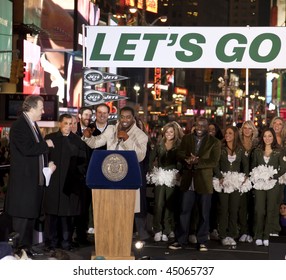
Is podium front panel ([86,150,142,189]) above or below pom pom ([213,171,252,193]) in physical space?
above

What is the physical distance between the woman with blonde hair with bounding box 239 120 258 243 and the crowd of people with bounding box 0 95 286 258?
0.05ft

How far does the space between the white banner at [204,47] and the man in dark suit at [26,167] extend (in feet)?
4.54

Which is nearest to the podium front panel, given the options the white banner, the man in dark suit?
the man in dark suit

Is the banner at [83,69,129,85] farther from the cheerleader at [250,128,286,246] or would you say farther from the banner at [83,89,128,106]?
the cheerleader at [250,128,286,246]

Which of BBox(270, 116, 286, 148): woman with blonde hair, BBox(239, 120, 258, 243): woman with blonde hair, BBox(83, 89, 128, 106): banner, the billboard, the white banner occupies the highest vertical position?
the billboard

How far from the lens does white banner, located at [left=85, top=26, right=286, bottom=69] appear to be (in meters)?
9.37

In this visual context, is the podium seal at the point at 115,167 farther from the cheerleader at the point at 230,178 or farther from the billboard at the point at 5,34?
the billboard at the point at 5,34

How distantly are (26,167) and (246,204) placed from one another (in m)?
4.30

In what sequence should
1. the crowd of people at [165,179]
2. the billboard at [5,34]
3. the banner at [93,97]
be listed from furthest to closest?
the billboard at [5,34], the banner at [93,97], the crowd of people at [165,179]

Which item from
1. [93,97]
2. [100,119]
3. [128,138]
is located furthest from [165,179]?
[93,97]

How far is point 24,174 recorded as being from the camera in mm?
9156

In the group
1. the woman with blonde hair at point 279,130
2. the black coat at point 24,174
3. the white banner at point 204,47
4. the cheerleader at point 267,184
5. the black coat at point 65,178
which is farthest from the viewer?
the woman with blonde hair at point 279,130

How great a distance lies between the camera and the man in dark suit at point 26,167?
902 centimetres

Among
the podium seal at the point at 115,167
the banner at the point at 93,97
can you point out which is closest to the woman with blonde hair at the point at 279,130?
the podium seal at the point at 115,167
